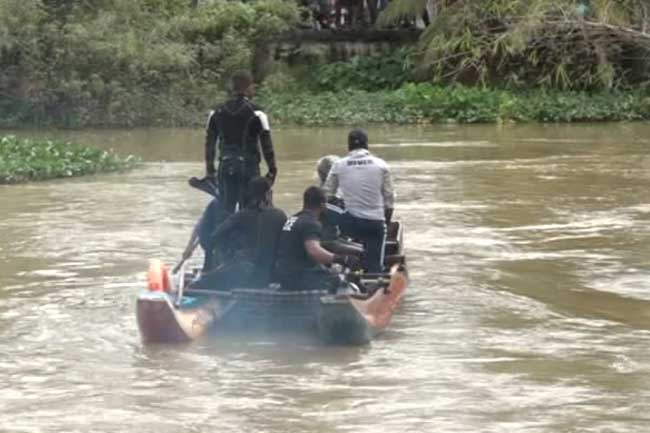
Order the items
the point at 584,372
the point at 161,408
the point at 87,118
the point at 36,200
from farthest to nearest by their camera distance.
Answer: the point at 87,118 < the point at 36,200 < the point at 584,372 < the point at 161,408

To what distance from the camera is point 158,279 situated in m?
11.4

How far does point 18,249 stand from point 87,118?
65.4ft

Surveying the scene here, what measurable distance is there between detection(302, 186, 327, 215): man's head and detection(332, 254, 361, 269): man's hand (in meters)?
0.44

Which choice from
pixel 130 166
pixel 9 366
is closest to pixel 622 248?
pixel 9 366

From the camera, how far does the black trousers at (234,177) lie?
41.6 feet

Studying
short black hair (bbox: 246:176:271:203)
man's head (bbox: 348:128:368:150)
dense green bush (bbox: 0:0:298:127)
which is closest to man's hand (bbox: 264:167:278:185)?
short black hair (bbox: 246:176:271:203)

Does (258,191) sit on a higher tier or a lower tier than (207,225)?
higher

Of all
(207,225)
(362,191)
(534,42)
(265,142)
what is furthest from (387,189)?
(534,42)

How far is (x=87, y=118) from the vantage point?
36156mm

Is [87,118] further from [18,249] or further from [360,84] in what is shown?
[18,249]

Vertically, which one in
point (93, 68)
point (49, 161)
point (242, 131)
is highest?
point (93, 68)

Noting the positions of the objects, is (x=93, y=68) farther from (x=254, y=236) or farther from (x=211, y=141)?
(x=254, y=236)

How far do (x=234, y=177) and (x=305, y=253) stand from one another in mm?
1684

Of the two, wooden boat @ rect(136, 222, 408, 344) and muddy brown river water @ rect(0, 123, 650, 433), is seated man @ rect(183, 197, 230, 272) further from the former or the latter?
muddy brown river water @ rect(0, 123, 650, 433)
